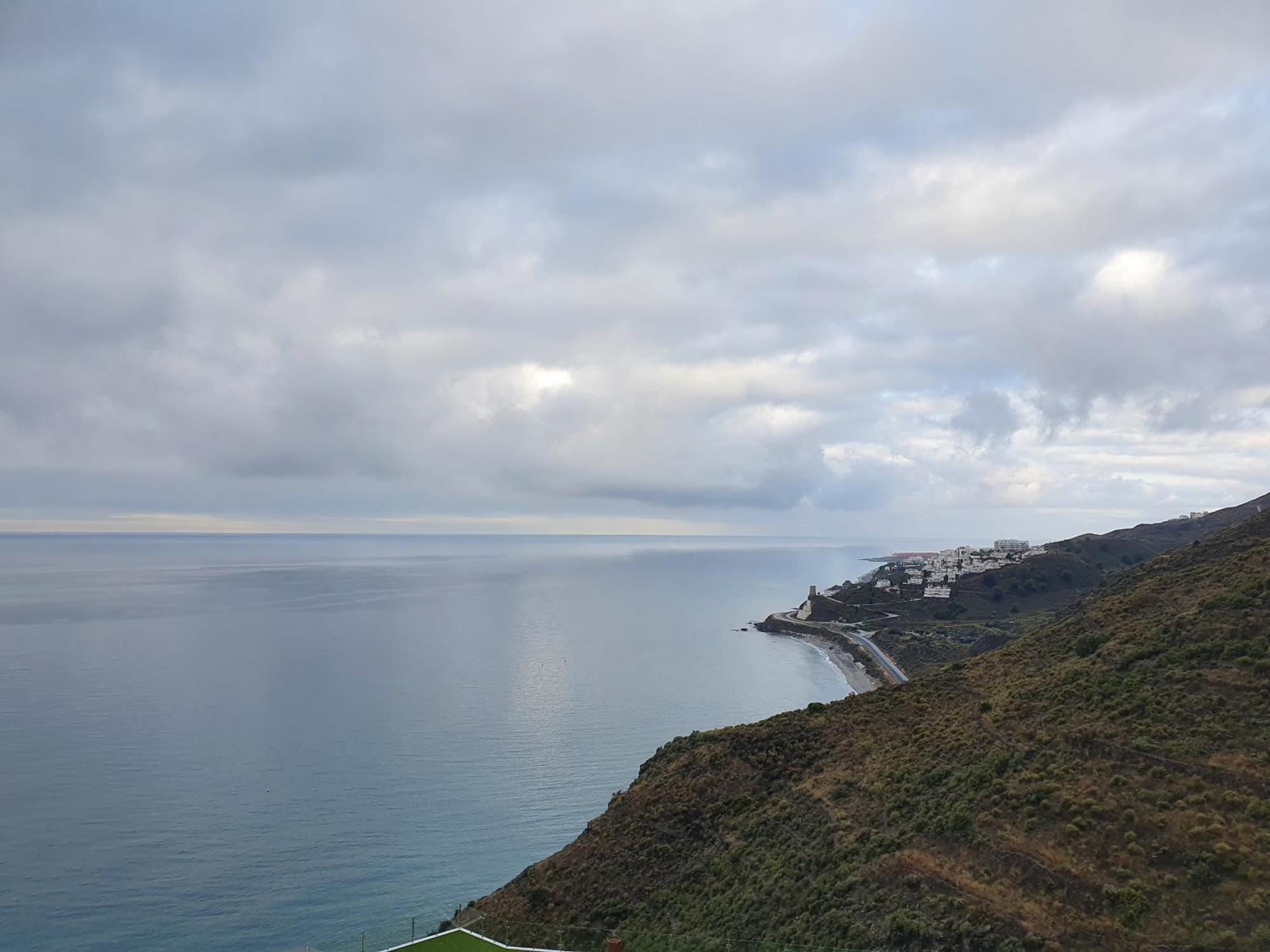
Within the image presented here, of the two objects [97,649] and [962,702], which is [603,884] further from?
[97,649]

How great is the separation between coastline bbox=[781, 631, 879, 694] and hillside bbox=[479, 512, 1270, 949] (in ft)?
125

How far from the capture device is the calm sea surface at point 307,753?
3288cm

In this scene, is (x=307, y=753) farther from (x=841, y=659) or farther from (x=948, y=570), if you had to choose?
(x=948, y=570)

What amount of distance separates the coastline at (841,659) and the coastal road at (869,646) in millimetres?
1836

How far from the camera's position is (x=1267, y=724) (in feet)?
62.2

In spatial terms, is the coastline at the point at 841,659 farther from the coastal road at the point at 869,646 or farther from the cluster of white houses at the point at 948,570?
the cluster of white houses at the point at 948,570

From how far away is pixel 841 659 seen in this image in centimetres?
9650

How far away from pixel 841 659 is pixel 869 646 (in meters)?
4.46

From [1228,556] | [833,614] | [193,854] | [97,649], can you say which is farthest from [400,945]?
[833,614]

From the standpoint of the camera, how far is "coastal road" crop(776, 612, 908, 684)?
79000 mm

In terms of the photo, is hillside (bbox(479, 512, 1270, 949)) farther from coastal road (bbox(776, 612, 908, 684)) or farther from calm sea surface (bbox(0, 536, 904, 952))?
coastal road (bbox(776, 612, 908, 684))

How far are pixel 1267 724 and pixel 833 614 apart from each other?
108162 mm

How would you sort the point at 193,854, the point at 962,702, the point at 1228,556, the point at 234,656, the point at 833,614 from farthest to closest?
the point at 833,614, the point at 234,656, the point at 193,854, the point at 1228,556, the point at 962,702

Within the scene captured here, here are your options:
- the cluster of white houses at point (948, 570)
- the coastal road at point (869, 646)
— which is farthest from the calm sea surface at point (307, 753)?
the cluster of white houses at point (948, 570)
